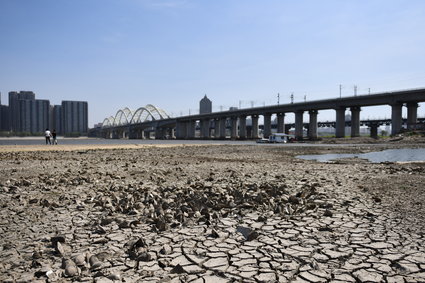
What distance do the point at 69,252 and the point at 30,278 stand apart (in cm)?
84

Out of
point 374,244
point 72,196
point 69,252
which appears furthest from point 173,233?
point 72,196

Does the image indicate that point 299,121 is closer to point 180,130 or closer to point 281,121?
point 281,121

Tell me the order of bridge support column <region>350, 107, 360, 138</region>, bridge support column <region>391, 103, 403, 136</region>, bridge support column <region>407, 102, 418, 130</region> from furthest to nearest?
bridge support column <region>350, 107, 360, 138</region>
bridge support column <region>407, 102, 418, 130</region>
bridge support column <region>391, 103, 403, 136</region>

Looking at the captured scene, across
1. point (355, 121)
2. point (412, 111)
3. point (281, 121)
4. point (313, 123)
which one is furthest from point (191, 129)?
point (412, 111)

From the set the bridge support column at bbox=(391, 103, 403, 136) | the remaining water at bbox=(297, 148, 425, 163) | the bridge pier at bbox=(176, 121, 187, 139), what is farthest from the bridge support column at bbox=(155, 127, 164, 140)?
Result: the remaining water at bbox=(297, 148, 425, 163)

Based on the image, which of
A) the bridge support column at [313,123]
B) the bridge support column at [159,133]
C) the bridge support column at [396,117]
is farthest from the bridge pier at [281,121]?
the bridge support column at [159,133]

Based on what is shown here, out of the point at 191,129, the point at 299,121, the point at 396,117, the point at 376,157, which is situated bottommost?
the point at 376,157

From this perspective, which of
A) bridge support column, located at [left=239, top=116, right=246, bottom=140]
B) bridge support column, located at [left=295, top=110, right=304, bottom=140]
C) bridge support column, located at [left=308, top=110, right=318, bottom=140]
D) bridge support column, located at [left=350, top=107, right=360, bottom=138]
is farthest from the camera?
bridge support column, located at [left=239, top=116, right=246, bottom=140]

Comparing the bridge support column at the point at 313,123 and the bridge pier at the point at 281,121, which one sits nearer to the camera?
the bridge support column at the point at 313,123

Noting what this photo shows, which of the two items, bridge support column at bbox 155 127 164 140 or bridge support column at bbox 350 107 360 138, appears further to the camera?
bridge support column at bbox 155 127 164 140

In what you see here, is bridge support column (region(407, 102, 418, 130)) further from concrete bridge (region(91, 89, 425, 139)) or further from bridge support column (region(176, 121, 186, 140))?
bridge support column (region(176, 121, 186, 140))

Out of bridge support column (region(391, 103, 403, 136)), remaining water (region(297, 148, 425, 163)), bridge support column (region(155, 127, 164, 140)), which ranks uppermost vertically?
bridge support column (region(391, 103, 403, 136))

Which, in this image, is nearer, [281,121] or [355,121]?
[355,121]

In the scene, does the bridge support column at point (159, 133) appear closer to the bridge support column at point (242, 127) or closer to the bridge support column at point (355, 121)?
the bridge support column at point (242, 127)
